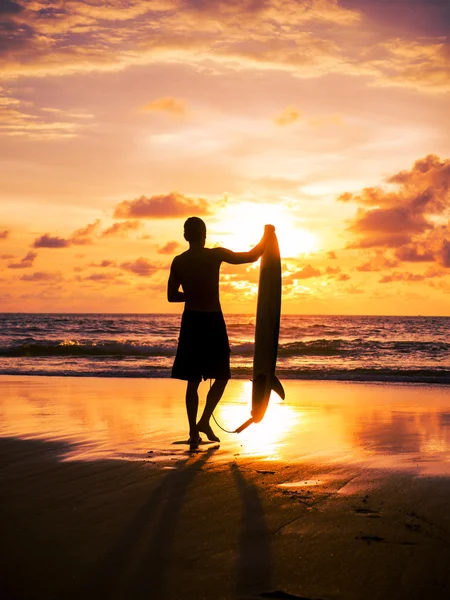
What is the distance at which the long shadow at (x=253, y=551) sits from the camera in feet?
8.37

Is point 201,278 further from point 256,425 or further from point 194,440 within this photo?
point 256,425

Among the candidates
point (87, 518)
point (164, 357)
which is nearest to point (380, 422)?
point (87, 518)

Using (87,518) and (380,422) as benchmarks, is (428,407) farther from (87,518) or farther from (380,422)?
(87,518)

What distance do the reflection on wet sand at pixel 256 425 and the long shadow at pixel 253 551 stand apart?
1436 mm

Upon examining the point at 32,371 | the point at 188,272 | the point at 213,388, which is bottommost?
the point at 32,371

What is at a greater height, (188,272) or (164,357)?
(188,272)

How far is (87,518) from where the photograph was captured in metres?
3.37

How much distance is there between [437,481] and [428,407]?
5.40 meters

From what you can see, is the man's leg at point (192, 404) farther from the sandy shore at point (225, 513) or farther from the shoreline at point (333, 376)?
the shoreline at point (333, 376)

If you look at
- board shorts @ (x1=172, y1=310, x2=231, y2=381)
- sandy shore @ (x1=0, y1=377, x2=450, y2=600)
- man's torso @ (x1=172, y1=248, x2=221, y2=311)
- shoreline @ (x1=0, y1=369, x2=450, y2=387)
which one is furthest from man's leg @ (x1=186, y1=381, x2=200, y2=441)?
shoreline @ (x1=0, y1=369, x2=450, y2=387)

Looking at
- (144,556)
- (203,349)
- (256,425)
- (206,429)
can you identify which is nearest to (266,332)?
(203,349)

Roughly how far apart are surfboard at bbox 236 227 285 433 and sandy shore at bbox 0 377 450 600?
45cm

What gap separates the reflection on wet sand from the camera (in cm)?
525

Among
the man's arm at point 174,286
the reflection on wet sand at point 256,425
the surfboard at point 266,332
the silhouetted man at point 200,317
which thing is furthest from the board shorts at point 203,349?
the reflection on wet sand at point 256,425
